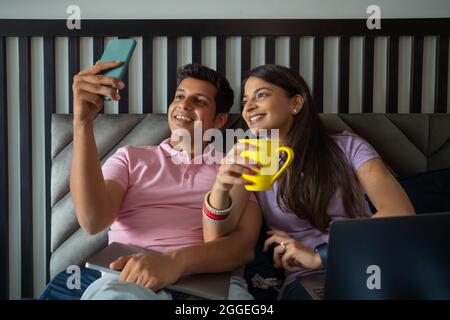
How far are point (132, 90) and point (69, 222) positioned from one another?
566mm

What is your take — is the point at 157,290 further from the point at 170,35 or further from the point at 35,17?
the point at 35,17

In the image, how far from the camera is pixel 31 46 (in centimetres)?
148

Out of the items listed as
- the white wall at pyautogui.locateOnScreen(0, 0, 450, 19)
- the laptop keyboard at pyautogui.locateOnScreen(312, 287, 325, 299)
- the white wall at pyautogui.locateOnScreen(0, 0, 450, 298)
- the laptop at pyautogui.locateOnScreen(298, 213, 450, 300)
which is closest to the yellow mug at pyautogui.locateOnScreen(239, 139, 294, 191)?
the laptop at pyautogui.locateOnScreen(298, 213, 450, 300)

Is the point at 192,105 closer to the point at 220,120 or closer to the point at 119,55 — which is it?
the point at 220,120

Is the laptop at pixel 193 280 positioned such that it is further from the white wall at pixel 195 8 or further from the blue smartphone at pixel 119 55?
the white wall at pixel 195 8

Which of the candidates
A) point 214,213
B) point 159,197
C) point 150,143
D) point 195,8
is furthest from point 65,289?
point 195,8

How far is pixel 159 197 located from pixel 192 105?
307 mm

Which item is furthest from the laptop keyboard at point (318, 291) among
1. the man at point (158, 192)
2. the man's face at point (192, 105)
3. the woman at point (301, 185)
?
the man's face at point (192, 105)

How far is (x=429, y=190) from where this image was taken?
1.23m

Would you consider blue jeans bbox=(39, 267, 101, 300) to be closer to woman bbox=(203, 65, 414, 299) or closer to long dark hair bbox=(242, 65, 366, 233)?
woman bbox=(203, 65, 414, 299)

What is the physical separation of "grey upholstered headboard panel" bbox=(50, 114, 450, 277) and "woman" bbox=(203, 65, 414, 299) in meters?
0.27

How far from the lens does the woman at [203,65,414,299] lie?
952mm

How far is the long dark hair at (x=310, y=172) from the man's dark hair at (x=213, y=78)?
15 centimetres
